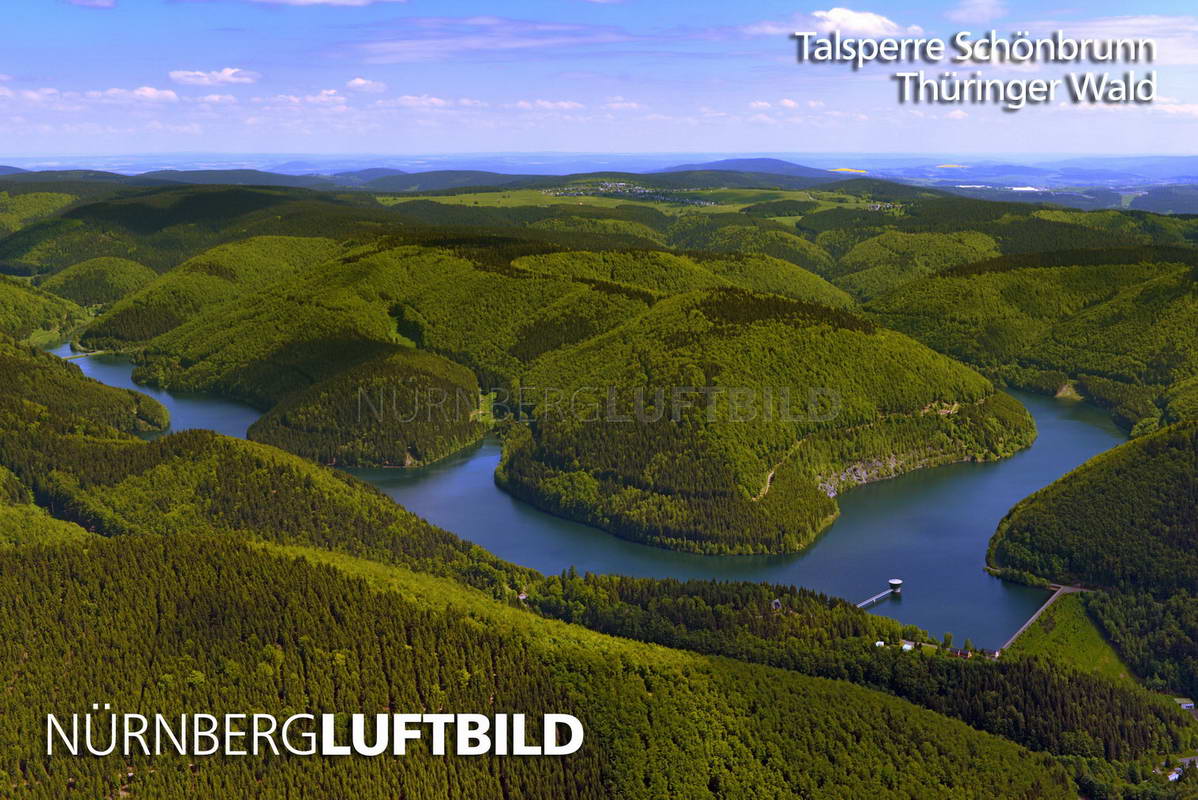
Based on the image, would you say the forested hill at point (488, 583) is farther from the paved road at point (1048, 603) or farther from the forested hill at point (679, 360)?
the forested hill at point (679, 360)

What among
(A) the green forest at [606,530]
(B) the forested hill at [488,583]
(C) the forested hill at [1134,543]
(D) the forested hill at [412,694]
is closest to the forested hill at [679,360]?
(A) the green forest at [606,530]

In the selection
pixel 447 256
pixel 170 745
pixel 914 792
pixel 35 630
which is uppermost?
pixel 447 256

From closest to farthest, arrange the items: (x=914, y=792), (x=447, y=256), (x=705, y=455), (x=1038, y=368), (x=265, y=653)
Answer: (x=914, y=792)
(x=265, y=653)
(x=705, y=455)
(x=1038, y=368)
(x=447, y=256)

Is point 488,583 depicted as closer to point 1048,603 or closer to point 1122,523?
point 1048,603

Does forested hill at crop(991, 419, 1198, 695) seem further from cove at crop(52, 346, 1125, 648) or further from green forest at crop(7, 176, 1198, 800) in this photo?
cove at crop(52, 346, 1125, 648)

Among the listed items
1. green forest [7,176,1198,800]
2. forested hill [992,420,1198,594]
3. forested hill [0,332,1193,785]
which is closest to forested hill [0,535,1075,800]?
green forest [7,176,1198,800]

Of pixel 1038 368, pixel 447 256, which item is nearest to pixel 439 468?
pixel 447 256

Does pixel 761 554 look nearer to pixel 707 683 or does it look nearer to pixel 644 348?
pixel 707 683

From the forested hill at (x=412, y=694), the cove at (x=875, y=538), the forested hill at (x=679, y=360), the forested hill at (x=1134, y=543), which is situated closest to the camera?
the forested hill at (x=412, y=694)
